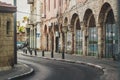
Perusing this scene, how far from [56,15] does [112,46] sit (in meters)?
25.3

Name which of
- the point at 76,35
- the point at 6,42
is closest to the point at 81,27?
the point at 76,35

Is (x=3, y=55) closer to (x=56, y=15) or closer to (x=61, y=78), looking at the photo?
(x=61, y=78)

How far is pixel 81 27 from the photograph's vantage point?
4797cm

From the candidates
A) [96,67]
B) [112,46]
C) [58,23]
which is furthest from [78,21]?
[96,67]

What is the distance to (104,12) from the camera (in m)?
39.6

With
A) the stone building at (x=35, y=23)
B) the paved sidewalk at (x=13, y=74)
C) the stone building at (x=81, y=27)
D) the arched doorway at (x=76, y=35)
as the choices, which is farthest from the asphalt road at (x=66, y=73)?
the stone building at (x=35, y=23)

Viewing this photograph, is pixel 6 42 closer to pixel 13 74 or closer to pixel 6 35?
pixel 6 35

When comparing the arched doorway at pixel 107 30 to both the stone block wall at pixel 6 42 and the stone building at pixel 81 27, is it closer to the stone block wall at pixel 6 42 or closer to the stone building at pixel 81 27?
the stone building at pixel 81 27

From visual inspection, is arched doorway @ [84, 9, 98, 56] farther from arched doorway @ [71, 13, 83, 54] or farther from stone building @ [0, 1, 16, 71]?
stone building @ [0, 1, 16, 71]

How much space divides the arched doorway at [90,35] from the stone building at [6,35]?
1931 centimetres

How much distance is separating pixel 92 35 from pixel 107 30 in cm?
542

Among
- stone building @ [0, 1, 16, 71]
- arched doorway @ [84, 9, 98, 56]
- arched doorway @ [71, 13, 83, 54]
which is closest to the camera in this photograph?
stone building @ [0, 1, 16, 71]

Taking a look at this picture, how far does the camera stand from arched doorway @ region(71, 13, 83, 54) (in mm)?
51594

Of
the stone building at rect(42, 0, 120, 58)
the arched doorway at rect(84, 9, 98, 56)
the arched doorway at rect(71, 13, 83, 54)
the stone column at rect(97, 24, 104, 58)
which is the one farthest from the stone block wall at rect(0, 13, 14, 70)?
the arched doorway at rect(71, 13, 83, 54)
